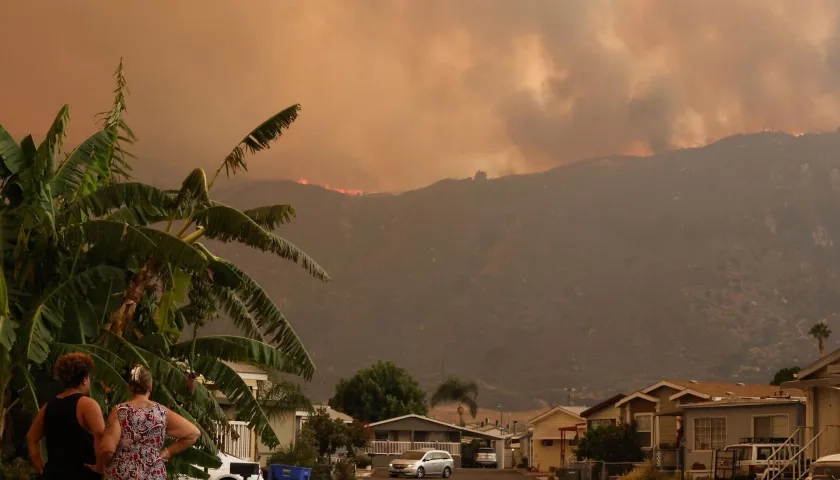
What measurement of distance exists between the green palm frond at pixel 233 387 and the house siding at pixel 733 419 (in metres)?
25.9

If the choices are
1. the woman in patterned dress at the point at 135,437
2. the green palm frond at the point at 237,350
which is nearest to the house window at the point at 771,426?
the green palm frond at the point at 237,350

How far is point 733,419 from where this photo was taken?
149 feet

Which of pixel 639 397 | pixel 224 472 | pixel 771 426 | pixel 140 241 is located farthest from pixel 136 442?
pixel 639 397

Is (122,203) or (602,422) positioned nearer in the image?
(122,203)

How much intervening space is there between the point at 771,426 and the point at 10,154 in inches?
1268

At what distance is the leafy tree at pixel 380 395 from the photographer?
4614 inches

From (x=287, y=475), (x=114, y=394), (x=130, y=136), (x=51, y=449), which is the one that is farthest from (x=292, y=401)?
(x=51, y=449)

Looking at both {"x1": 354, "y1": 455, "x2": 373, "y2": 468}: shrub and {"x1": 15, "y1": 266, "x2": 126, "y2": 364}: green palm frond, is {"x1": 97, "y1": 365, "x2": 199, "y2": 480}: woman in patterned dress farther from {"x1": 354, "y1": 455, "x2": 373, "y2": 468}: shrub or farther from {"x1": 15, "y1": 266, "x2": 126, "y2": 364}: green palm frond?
{"x1": 354, "y1": 455, "x2": 373, "y2": 468}: shrub

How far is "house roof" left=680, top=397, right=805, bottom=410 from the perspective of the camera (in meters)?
42.3

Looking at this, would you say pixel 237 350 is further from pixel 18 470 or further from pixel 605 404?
pixel 605 404

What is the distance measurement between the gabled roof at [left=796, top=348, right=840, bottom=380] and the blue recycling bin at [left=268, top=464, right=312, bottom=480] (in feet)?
51.2

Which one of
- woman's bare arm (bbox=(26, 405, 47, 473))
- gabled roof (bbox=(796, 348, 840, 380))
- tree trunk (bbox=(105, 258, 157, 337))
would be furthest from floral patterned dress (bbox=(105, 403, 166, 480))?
gabled roof (bbox=(796, 348, 840, 380))

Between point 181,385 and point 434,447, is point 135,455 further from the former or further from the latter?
point 434,447

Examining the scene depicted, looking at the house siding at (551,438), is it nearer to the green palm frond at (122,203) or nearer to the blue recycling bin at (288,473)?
the blue recycling bin at (288,473)
